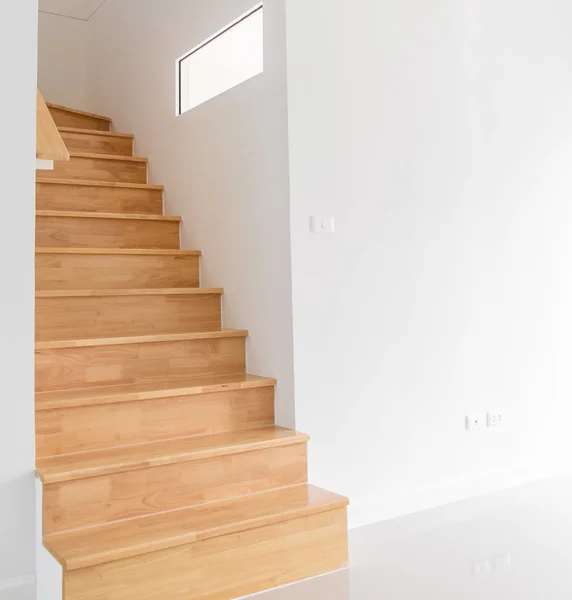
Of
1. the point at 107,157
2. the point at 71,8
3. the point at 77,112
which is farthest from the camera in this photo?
the point at 71,8

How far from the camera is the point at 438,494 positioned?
136 inches

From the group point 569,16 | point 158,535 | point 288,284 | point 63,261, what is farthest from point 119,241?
point 569,16

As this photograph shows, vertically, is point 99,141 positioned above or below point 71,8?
below

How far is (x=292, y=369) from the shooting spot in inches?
120

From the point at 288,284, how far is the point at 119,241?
1.31 m

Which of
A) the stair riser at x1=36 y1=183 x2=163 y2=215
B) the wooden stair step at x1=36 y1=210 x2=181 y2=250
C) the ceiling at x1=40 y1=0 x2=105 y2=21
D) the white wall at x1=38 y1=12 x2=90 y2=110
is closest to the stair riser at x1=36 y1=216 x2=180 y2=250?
the wooden stair step at x1=36 y1=210 x2=181 y2=250

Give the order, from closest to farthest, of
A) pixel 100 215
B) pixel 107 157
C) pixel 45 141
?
pixel 45 141
pixel 100 215
pixel 107 157

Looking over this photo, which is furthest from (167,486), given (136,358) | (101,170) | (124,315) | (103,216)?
(101,170)

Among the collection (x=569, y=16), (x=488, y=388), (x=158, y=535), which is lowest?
(x=158, y=535)

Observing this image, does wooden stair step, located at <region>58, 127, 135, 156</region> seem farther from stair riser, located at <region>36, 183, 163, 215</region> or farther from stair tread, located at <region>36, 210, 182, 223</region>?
stair tread, located at <region>36, 210, 182, 223</region>

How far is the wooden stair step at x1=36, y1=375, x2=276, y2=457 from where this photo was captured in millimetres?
2643

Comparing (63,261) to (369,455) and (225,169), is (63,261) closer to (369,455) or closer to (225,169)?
(225,169)

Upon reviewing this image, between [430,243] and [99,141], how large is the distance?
2402 millimetres

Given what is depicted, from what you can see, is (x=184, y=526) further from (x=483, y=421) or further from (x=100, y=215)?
(x=100, y=215)
